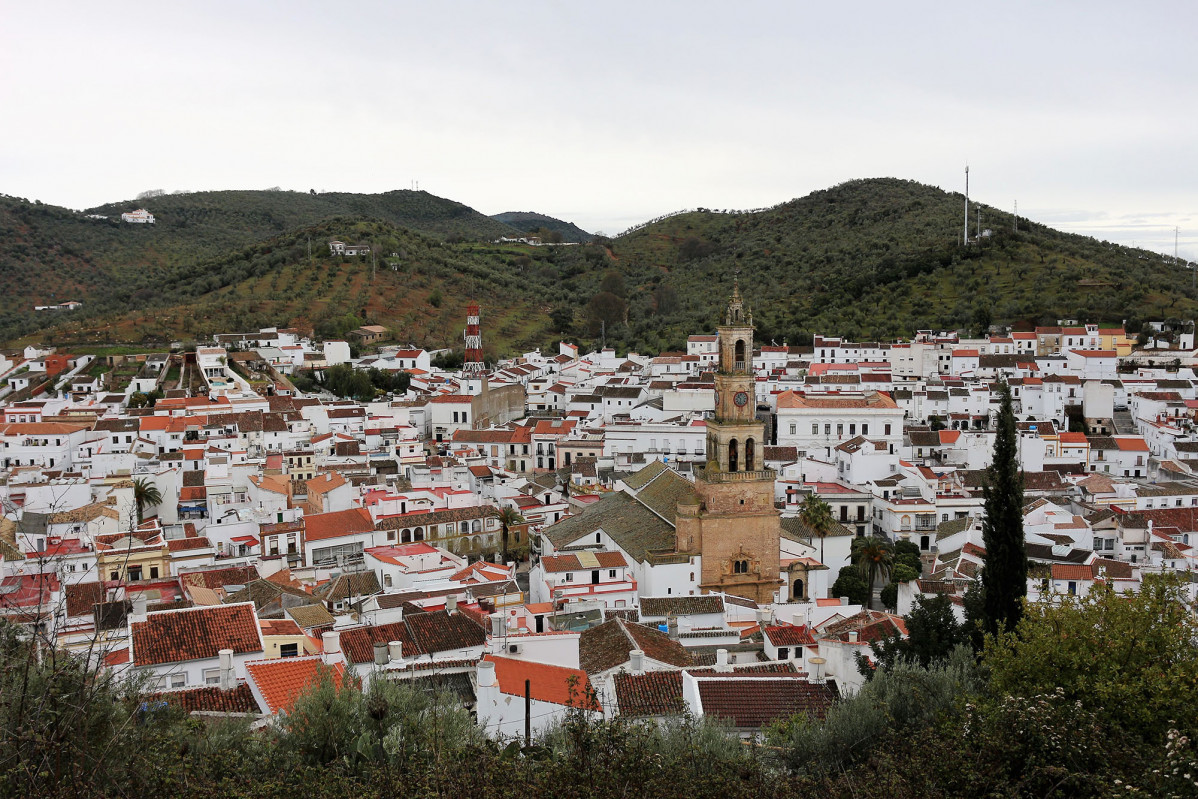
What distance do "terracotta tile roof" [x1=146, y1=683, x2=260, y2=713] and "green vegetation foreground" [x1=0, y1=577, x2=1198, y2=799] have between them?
1345 mm

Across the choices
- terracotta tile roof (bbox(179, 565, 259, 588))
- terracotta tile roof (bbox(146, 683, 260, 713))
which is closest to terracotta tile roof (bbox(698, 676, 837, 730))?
terracotta tile roof (bbox(146, 683, 260, 713))

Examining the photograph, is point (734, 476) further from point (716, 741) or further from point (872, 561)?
point (716, 741)

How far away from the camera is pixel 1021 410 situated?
141ft

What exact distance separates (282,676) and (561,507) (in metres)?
18.9

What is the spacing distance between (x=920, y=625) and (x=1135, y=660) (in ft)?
13.4

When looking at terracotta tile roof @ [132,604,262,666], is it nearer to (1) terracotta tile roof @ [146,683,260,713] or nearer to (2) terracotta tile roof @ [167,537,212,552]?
(1) terracotta tile roof @ [146,683,260,713]

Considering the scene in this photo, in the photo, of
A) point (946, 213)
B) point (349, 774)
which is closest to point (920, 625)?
point (349, 774)

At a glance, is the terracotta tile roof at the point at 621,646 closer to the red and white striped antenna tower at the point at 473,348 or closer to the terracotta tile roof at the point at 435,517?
the terracotta tile roof at the point at 435,517

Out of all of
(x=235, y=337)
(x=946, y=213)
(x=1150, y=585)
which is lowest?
(x=1150, y=585)

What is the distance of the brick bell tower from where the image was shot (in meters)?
21.5

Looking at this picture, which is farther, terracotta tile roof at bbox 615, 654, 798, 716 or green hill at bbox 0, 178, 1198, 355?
green hill at bbox 0, 178, 1198, 355

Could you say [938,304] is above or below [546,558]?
above

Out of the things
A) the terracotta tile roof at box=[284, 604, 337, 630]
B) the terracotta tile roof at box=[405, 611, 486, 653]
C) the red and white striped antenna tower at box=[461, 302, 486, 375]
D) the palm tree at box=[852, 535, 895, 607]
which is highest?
the red and white striped antenna tower at box=[461, 302, 486, 375]

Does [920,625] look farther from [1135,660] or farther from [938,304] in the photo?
[938,304]
